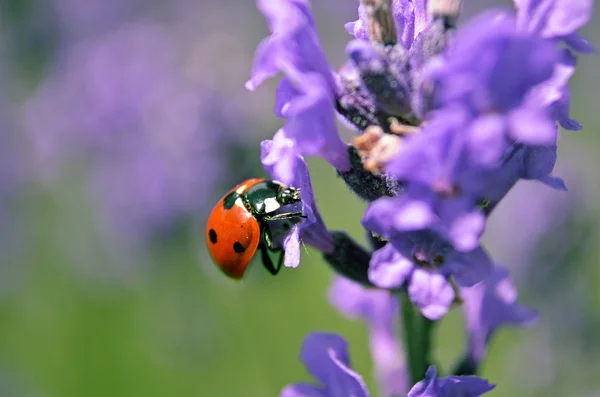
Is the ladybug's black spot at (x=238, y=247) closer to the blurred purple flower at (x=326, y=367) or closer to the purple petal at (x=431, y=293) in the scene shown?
the blurred purple flower at (x=326, y=367)

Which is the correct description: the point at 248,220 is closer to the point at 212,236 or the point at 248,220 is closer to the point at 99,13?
the point at 212,236

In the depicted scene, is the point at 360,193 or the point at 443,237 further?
the point at 360,193

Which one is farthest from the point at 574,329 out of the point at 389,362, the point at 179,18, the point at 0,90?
the point at 179,18

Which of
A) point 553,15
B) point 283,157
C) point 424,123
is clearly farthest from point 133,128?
point 553,15

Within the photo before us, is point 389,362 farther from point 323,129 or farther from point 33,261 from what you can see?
point 33,261

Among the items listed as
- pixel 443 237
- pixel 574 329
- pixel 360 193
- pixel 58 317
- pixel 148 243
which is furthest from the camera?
pixel 58 317

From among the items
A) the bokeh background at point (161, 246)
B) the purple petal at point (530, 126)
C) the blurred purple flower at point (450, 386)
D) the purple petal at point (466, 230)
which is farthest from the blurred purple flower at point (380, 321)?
the bokeh background at point (161, 246)

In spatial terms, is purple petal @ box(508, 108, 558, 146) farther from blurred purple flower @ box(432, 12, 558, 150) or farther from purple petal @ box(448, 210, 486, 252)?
purple petal @ box(448, 210, 486, 252)
